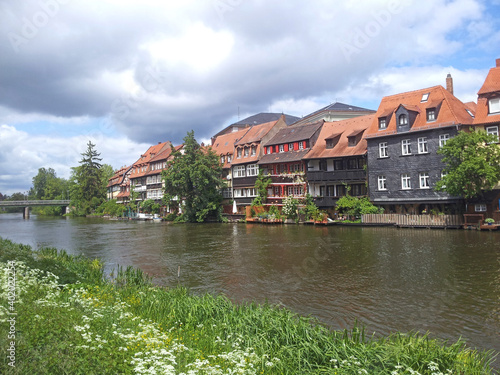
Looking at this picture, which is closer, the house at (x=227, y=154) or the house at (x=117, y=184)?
the house at (x=227, y=154)

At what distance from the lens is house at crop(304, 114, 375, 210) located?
142ft

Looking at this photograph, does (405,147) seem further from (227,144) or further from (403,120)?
(227,144)

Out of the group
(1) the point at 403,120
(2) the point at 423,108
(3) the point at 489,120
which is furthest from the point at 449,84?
(3) the point at 489,120

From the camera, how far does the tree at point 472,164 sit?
99.1 feet

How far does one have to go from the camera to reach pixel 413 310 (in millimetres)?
12453

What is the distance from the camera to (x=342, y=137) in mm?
46844

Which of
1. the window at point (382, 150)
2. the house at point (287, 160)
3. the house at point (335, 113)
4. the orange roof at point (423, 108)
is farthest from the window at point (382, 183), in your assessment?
the house at point (335, 113)

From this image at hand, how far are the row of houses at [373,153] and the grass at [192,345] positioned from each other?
98.1ft

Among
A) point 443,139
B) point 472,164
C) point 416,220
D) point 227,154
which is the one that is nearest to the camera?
point 472,164

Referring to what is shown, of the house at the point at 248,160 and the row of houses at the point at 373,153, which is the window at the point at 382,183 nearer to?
the row of houses at the point at 373,153

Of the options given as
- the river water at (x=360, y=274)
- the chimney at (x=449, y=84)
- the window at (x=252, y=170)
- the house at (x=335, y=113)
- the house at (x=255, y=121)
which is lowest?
the river water at (x=360, y=274)

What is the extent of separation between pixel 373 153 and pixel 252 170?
66.1ft

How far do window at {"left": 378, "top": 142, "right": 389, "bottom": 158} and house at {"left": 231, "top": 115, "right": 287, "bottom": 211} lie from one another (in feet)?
62.8

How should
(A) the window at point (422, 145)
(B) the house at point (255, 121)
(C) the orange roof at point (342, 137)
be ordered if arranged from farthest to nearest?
(B) the house at point (255, 121) → (C) the orange roof at point (342, 137) → (A) the window at point (422, 145)
